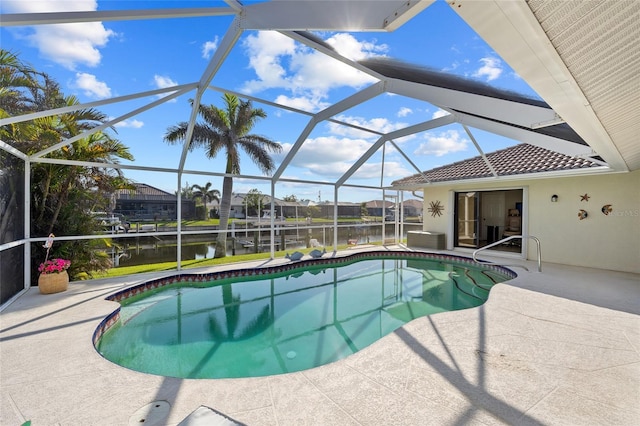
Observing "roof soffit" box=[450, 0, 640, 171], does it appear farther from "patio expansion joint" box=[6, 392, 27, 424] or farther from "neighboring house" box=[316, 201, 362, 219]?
"neighboring house" box=[316, 201, 362, 219]

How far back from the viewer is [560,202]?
9.31 meters

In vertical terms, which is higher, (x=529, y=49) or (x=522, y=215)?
(x=529, y=49)

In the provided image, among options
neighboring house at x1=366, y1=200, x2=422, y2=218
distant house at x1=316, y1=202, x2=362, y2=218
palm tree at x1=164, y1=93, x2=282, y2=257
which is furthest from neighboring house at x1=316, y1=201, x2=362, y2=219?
palm tree at x1=164, y1=93, x2=282, y2=257

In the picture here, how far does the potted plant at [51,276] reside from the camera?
562 cm

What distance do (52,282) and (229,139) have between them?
404 inches

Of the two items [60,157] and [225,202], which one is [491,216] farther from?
[60,157]

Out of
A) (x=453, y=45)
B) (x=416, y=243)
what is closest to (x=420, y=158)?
(x=416, y=243)

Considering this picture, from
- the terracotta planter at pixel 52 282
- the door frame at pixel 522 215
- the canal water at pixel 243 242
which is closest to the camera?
the terracotta planter at pixel 52 282

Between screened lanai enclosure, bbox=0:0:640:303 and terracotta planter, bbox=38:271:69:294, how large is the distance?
1.36 feet

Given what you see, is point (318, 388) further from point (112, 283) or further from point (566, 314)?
point (112, 283)

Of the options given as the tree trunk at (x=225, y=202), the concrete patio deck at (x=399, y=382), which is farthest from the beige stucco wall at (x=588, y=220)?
the tree trunk at (x=225, y=202)

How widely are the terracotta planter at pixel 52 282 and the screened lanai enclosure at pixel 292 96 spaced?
41 cm

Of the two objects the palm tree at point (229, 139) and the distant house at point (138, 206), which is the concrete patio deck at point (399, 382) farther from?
the palm tree at point (229, 139)

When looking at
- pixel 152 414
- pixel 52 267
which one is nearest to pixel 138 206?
pixel 52 267
